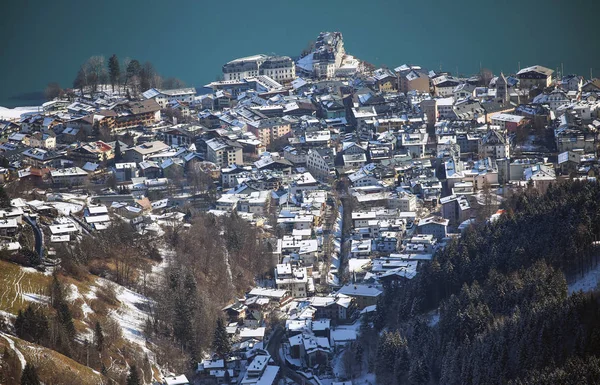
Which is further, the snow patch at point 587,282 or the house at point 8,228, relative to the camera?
the house at point 8,228

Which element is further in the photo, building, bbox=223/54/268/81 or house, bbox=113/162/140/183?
building, bbox=223/54/268/81

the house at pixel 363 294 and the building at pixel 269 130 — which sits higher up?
the building at pixel 269 130

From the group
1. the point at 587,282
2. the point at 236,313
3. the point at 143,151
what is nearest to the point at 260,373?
the point at 236,313

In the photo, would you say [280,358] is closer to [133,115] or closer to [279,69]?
[133,115]

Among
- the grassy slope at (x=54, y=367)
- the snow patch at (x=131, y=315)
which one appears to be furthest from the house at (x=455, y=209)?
the grassy slope at (x=54, y=367)

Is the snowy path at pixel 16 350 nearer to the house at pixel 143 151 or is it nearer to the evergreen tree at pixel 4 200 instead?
the evergreen tree at pixel 4 200

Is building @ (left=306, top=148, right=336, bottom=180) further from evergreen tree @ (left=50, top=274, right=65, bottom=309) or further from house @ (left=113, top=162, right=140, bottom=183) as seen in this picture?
evergreen tree @ (left=50, top=274, right=65, bottom=309)

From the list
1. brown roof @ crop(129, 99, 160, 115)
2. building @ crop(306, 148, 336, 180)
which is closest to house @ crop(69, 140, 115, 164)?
brown roof @ crop(129, 99, 160, 115)
